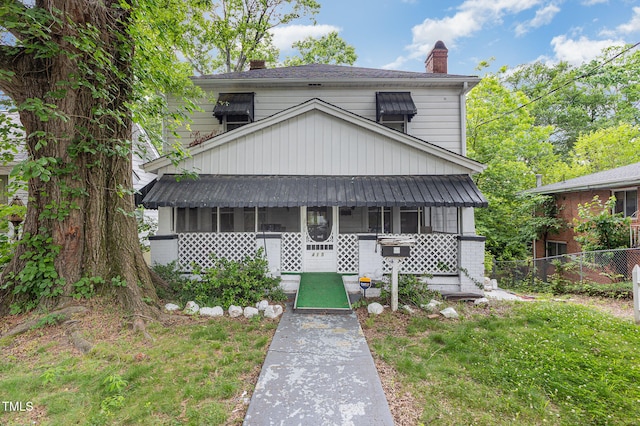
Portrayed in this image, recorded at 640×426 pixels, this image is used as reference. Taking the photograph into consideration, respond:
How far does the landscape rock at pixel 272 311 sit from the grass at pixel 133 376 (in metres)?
0.71

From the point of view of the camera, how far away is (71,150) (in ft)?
16.7

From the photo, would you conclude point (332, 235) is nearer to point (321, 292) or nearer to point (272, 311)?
point (321, 292)

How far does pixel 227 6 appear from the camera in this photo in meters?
15.1

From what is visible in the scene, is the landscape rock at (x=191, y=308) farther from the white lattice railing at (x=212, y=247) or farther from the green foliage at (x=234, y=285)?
the white lattice railing at (x=212, y=247)

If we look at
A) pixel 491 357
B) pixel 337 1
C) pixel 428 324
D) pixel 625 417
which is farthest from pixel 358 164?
pixel 337 1

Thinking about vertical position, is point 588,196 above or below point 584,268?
above

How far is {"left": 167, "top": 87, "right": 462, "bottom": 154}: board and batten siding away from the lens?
9.94 metres

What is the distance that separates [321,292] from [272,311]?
4.44 feet

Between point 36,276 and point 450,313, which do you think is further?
point 450,313

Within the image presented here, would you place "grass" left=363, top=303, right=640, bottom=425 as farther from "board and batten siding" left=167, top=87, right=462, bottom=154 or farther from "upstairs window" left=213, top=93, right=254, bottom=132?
"upstairs window" left=213, top=93, right=254, bottom=132

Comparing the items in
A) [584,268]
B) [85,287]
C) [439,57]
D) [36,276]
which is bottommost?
[584,268]

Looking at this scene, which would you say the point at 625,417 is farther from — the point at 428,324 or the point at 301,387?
the point at 301,387

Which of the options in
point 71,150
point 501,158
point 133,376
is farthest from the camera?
point 501,158

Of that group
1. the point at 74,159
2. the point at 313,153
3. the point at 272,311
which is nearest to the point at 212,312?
the point at 272,311
